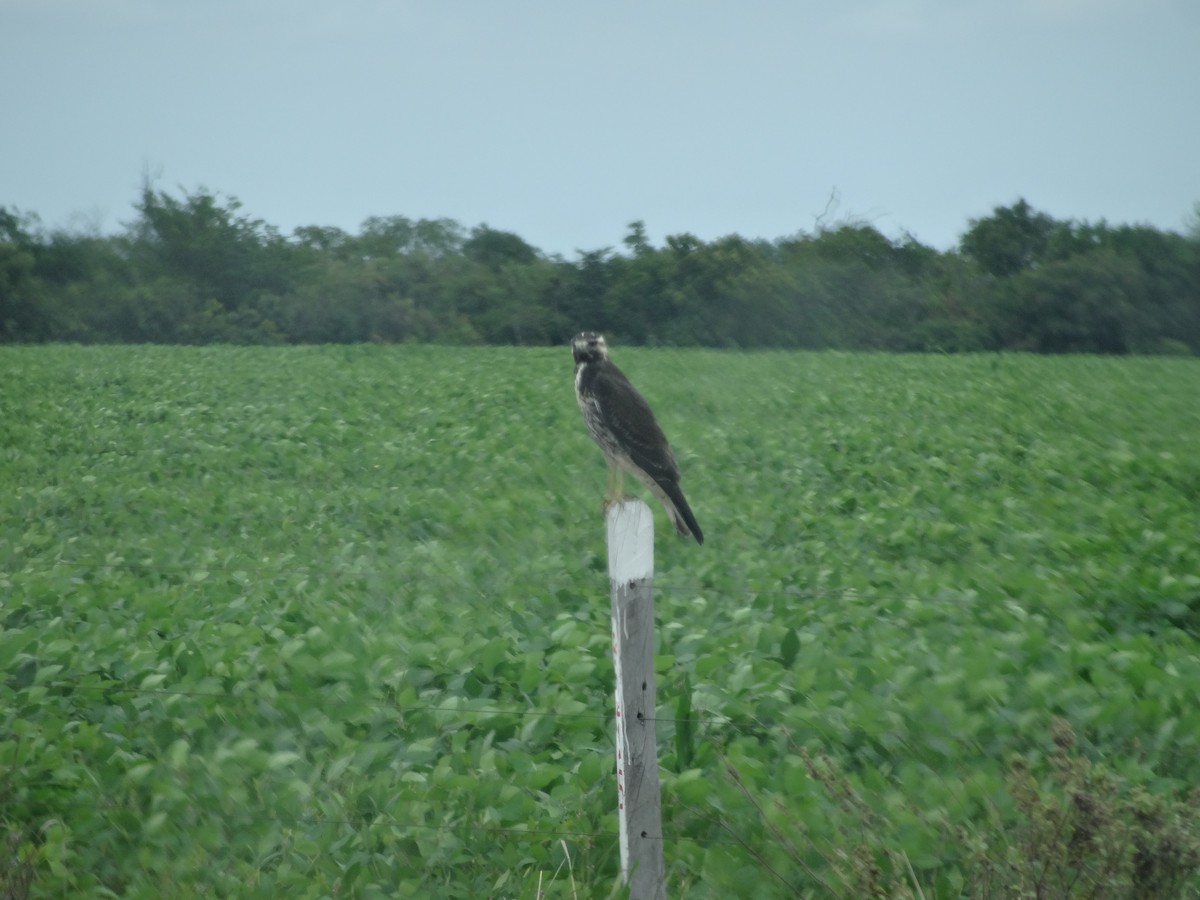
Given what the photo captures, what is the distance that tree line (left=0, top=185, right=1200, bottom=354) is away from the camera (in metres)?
40.7

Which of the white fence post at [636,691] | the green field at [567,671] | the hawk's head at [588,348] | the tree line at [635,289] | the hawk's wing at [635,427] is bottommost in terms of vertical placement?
the green field at [567,671]

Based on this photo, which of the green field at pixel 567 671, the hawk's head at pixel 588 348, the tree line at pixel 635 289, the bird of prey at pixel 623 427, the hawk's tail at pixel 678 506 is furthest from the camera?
the tree line at pixel 635 289

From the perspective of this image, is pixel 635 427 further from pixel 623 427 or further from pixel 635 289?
pixel 635 289

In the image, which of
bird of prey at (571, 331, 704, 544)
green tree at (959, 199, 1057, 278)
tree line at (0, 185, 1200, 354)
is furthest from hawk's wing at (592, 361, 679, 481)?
green tree at (959, 199, 1057, 278)

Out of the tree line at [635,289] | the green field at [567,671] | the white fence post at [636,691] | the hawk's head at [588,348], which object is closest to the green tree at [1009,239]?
the tree line at [635,289]

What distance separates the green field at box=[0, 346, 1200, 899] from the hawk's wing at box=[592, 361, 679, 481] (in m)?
0.90

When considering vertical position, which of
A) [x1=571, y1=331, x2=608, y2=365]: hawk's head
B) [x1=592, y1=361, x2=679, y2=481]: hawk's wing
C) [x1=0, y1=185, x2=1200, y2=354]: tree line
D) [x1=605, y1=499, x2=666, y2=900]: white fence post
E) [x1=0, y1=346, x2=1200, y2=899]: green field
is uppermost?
[x1=0, y1=185, x2=1200, y2=354]: tree line

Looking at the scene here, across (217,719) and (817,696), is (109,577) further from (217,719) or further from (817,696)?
(817,696)

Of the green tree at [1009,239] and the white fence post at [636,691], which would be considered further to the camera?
the green tree at [1009,239]

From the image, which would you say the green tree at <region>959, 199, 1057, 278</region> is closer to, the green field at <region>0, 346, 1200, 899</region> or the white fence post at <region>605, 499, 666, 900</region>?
the green field at <region>0, 346, 1200, 899</region>

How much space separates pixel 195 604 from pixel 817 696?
397 cm

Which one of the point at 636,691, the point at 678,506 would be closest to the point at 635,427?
the point at 678,506

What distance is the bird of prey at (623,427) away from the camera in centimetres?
605

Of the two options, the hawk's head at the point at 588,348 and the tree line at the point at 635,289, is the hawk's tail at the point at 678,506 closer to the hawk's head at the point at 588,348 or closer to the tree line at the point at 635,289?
the hawk's head at the point at 588,348
